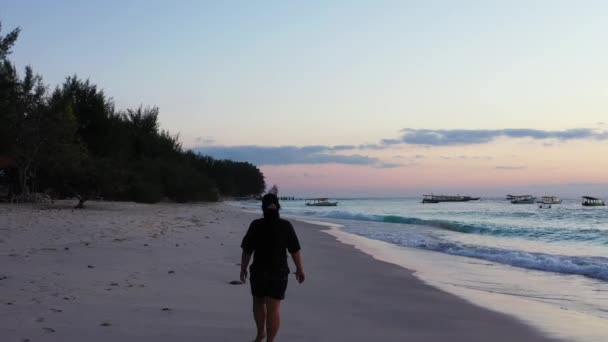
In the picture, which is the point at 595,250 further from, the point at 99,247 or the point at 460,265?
the point at 99,247

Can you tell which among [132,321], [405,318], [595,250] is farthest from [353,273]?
[595,250]

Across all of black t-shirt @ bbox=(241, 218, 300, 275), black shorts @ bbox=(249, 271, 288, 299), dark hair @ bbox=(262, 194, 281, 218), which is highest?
dark hair @ bbox=(262, 194, 281, 218)

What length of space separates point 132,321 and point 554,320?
18.7 feet

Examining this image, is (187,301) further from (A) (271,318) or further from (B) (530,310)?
(B) (530,310)

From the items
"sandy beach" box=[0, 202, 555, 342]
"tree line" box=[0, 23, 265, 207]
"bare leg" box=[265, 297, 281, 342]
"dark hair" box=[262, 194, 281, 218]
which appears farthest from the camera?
"tree line" box=[0, 23, 265, 207]

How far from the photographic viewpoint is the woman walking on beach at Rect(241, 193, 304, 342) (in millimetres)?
5672

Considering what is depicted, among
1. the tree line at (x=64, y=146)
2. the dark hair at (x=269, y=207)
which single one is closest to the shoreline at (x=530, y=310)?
the dark hair at (x=269, y=207)

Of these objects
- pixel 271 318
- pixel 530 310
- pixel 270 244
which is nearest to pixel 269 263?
pixel 270 244

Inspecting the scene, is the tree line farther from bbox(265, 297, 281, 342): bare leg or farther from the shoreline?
bbox(265, 297, 281, 342): bare leg

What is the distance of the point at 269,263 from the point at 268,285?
0.73 ft

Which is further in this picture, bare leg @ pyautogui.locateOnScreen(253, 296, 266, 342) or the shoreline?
the shoreline

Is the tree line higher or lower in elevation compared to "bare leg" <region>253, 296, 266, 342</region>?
higher

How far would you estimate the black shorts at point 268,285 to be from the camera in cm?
567

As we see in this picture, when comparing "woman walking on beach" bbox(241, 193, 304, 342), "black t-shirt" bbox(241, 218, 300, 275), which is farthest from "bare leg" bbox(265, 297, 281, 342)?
"black t-shirt" bbox(241, 218, 300, 275)
